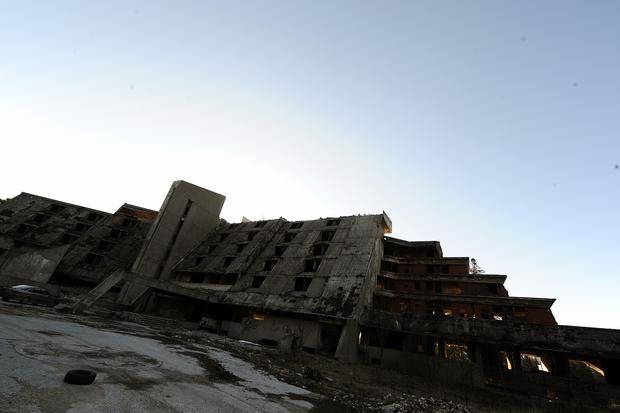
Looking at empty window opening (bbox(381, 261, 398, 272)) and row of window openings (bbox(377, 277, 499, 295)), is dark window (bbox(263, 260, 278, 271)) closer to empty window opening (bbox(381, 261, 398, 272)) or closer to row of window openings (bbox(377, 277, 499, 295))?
row of window openings (bbox(377, 277, 499, 295))

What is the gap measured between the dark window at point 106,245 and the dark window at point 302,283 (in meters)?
33.1

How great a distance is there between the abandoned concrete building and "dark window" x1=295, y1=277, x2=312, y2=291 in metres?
0.13

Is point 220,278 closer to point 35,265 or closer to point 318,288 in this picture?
point 318,288

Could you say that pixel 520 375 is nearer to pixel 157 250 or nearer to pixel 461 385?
pixel 461 385

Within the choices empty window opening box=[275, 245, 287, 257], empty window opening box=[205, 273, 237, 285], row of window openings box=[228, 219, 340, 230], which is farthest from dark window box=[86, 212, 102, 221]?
empty window opening box=[275, 245, 287, 257]

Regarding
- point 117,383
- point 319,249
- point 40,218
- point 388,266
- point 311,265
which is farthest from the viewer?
point 40,218

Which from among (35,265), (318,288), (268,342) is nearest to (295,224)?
(318,288)

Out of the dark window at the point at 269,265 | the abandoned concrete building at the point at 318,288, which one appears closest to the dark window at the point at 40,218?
the abandoned concrete building at the point at 318,288

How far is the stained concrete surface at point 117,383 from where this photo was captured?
5410 millimetres

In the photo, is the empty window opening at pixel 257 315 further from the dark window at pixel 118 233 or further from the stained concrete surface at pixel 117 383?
the dark window at pixel 118 233

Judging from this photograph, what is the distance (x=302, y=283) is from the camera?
3606 cm

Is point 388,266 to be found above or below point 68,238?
above

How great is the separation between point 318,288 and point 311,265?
5776 mm

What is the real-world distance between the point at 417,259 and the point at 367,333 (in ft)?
52.4
